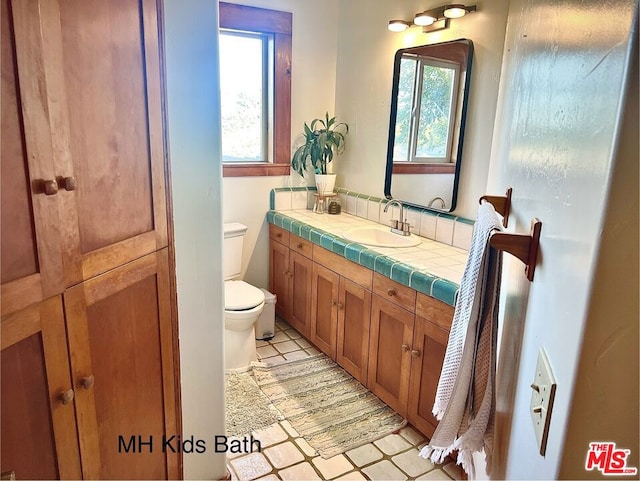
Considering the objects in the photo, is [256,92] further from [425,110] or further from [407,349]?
[407,349]

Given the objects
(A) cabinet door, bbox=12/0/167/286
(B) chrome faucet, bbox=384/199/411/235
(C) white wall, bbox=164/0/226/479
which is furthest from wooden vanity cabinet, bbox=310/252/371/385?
(A) cabinet door, bbox=12/0/167/286

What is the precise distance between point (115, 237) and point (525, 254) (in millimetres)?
937

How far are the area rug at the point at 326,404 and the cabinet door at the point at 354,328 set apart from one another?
100 millimetres

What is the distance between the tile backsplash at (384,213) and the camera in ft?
7.90

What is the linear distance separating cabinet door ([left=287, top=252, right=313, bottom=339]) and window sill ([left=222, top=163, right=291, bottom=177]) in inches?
25.8

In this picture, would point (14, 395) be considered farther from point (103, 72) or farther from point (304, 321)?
point (304, 321)

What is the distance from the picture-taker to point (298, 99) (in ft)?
10.6

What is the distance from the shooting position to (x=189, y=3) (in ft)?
4.41

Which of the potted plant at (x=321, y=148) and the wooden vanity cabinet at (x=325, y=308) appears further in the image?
the potted plant at (x=321, y=148)

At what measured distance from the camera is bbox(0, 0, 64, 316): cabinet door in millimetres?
771

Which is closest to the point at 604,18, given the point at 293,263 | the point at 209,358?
the point at 209,358

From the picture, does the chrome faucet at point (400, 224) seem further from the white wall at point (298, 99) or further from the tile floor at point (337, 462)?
the tile floor at point (337, 462)

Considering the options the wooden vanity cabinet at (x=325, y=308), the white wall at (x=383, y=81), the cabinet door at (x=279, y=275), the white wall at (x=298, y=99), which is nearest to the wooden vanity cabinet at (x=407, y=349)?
the wooden vanity cabinet at (x=325, y=308)

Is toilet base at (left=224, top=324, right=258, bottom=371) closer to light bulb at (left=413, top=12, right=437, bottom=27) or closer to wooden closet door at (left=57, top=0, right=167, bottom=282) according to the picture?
wooden closet door at (left=57, top=0, right=167, bottom=282)
